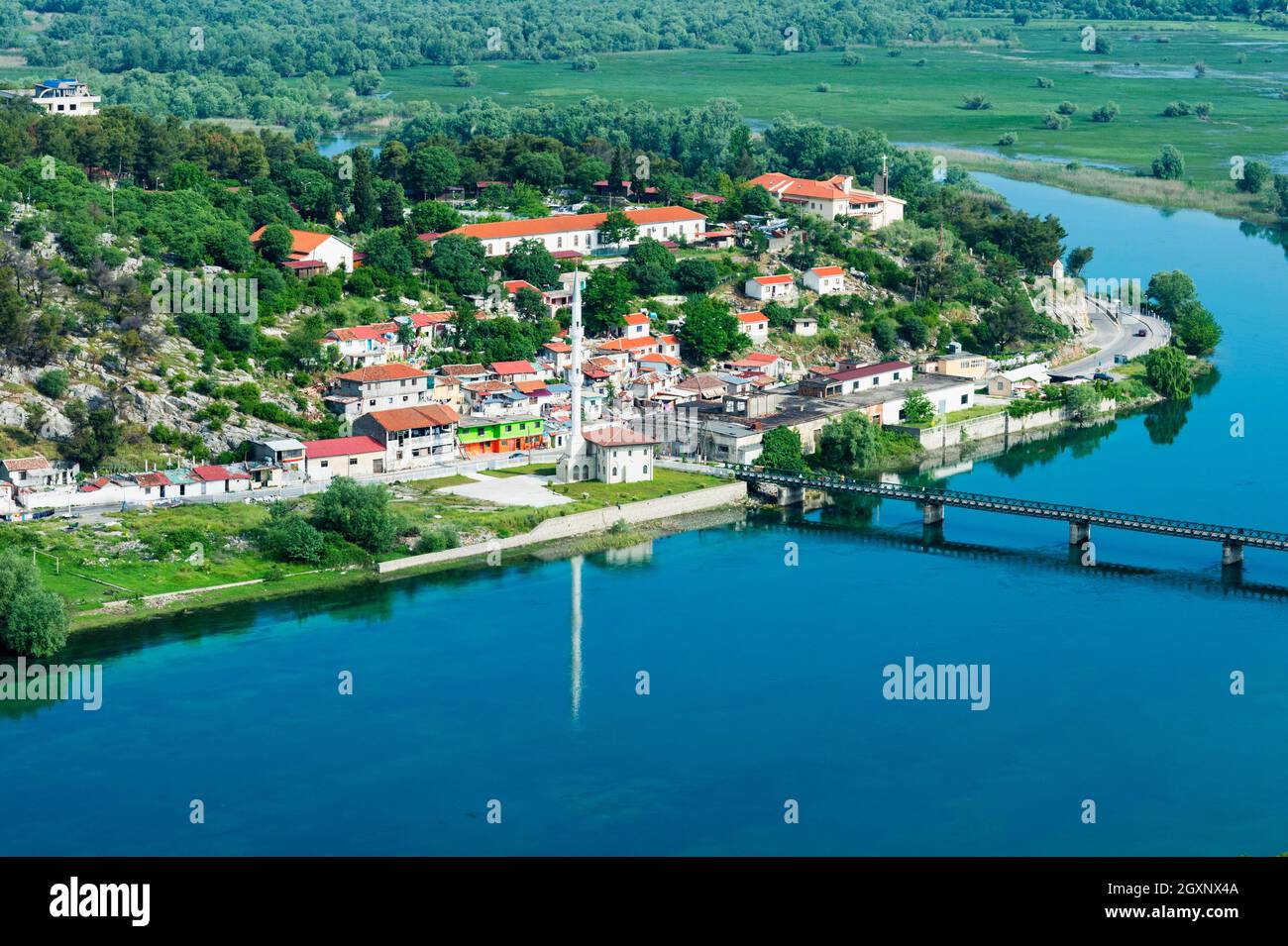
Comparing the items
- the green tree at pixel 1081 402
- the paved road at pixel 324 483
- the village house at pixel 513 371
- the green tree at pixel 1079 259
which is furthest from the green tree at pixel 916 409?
the green tree at pixel 1079 259

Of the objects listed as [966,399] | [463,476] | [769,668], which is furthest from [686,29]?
[769,668]

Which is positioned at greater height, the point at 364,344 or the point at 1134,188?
the point at 1134,188

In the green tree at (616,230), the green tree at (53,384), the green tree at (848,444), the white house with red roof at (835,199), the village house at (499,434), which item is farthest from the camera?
the white house with red roof at (835,199)

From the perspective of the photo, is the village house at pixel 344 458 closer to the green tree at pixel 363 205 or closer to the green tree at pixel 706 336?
the green tree at pixel 706 336

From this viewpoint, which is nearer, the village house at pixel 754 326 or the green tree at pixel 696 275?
the village house at pixel 754 326

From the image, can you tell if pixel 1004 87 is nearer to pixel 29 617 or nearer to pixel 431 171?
pixel 431 171

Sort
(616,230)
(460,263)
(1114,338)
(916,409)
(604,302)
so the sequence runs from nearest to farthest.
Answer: (916,409) → (604,302) → (460,263) → (616,230) → (1114,338)

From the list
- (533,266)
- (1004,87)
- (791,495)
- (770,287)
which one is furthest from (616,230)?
(1004,87)
